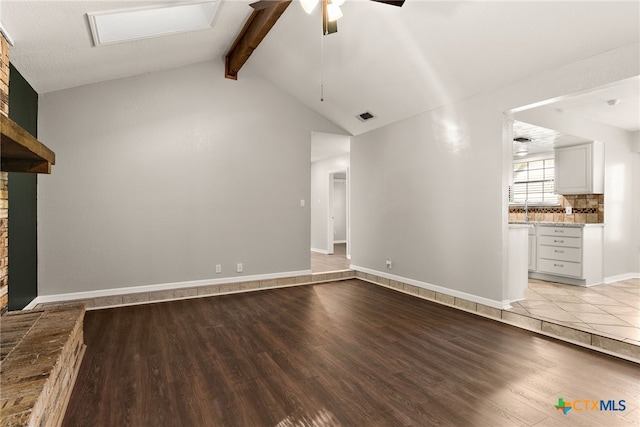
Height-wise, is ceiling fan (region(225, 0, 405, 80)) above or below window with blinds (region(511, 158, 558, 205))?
above

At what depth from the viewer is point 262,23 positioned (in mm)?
3564

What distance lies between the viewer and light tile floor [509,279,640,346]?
9.65ft

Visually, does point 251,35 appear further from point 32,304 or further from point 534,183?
point 534,183

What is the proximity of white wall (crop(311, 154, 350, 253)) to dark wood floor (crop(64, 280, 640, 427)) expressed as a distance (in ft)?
15.1

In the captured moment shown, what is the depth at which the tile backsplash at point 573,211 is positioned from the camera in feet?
16.6

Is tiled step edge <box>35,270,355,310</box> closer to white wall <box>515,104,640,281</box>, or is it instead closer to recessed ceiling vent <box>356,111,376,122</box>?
recessed ceiling vent <box>356,111,376,122</box>

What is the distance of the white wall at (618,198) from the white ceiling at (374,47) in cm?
37

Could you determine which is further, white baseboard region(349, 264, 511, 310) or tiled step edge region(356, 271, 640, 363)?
white baseboard region(349, 264, 511, 310)

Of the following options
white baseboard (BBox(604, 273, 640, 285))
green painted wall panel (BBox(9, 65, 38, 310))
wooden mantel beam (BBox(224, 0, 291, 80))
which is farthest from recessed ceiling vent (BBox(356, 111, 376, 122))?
white baseboard (BBox(604, 273, 640, 285))

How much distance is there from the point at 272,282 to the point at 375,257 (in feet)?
5.83

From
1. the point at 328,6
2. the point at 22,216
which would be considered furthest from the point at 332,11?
the point at 22,216

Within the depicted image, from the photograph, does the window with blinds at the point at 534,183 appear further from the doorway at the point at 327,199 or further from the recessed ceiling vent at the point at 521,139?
the doorway at the point at 327,199

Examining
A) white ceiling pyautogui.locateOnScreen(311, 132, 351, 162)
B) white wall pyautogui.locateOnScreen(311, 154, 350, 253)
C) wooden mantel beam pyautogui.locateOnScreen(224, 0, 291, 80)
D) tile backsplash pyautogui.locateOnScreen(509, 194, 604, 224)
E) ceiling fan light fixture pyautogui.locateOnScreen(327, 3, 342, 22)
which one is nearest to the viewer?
ceiling fan light fixture pyautogui.locateOnScreen(327, 3, 342, 22)

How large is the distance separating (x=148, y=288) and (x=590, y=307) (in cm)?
541
